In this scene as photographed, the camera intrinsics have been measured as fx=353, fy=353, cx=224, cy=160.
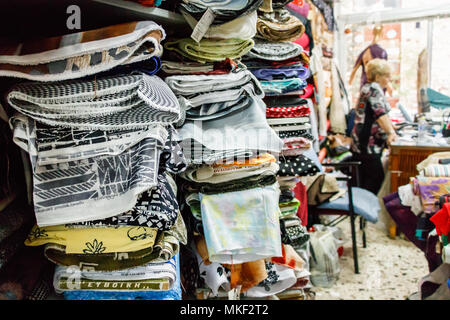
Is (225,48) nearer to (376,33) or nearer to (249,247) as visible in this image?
(249,247)

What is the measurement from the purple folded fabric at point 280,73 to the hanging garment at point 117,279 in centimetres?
87

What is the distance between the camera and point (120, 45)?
71 cm

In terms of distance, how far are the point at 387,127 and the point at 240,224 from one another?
90.4 inches

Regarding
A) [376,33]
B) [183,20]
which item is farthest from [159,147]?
[376,33]

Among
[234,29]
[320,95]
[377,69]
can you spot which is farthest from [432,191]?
[377,69]

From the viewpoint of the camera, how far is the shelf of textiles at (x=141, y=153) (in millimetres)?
701

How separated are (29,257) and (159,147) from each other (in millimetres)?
385

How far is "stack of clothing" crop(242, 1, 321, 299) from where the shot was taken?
1.39m

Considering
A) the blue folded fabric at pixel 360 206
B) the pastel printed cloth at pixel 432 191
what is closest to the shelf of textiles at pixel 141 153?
the pastel printed cloth at pixel 432 191

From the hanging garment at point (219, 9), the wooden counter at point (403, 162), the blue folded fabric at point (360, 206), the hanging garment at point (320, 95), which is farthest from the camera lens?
the wooden counter at point (403, 162)

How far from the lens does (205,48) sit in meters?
1.10

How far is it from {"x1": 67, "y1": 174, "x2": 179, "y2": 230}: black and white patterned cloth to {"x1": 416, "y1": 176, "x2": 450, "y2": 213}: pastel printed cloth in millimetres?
1174

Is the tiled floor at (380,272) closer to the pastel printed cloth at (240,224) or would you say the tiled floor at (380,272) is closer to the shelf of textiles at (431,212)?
the shelf of textiles at (431,212)

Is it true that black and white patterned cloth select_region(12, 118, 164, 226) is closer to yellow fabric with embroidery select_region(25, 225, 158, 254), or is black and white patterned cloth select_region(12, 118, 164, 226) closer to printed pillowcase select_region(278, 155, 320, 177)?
yellow fabric with embroidery select_region(25, 225, 158, 254)
